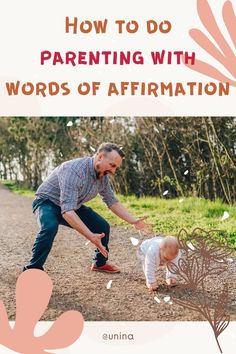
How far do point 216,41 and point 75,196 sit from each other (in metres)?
0.93

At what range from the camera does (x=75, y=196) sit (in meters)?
2.85

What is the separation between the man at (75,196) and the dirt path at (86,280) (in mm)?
126

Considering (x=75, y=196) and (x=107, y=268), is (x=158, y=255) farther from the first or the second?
(x=75, y=196)

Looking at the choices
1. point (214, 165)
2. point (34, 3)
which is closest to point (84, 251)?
point (214, 165)

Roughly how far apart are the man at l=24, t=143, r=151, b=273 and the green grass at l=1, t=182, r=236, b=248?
0.49ft

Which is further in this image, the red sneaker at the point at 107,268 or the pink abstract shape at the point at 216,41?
the red sneaker at the point at 107,268

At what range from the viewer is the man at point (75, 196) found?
9.27 ft

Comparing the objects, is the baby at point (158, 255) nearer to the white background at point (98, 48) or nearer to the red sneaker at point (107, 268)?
the red sneaker at point (107, 268)

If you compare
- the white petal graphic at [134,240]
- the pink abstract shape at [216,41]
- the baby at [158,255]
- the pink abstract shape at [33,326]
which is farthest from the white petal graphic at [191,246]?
the pink abstract shape at [216,41]

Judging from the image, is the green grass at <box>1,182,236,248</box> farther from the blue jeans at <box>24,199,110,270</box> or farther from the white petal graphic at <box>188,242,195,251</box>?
the blue jeans at <box>24,199,110,270</box>

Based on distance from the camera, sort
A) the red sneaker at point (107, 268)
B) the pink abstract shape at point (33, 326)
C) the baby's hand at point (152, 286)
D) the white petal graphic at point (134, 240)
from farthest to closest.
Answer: the white petal graphic at point (134, 240) → the red sneaker at point (107, 268) → the baby's hand at point (152, 286) → the pink abstract shape at point (33, 326)

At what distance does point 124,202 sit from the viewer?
3.29m

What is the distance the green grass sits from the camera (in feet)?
9.82

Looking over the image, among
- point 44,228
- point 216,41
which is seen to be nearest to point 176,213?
point 44,228
